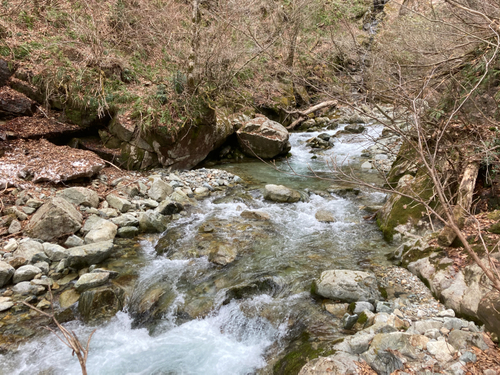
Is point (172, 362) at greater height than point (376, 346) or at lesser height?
lesser

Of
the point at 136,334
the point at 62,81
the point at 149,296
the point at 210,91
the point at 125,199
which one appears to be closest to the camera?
the point at 136,334

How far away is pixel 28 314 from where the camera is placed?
3908mm

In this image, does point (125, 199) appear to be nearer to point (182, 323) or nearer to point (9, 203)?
point (9, 203)

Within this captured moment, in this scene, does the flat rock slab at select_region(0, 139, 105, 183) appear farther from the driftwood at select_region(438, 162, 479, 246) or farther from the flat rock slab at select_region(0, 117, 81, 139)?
the driftwood at select_region(438, 162, 479, 246)

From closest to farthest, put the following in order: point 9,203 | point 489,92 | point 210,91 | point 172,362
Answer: point 172,362 → point 489,92 → point 9,203 → point 210,91

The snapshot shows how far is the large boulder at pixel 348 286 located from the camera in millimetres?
3795

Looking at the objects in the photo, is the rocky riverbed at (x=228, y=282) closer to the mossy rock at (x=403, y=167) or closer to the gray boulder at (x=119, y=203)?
the gray boulder at (x=119, y=203)

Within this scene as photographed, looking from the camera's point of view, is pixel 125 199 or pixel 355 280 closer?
pixel 355 280

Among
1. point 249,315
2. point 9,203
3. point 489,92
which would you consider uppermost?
point 489,92

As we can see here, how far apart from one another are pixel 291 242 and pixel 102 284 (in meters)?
3.18

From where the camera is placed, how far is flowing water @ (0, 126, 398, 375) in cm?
342

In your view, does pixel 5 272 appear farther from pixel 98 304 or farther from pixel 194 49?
pixel 194 49

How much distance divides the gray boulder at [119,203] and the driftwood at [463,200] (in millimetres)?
5658

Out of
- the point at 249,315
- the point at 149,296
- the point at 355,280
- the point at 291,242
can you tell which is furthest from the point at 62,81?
the point at 355,280
